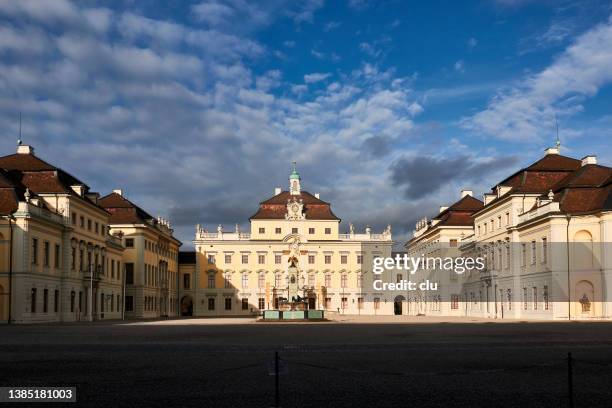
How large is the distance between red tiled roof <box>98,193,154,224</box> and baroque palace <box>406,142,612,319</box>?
3206 cm

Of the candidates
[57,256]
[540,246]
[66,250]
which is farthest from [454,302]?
[57,256]

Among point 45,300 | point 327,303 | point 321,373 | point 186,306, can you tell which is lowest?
point 186,306

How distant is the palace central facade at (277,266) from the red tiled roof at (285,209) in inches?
5.0

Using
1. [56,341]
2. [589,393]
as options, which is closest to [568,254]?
[56,341]

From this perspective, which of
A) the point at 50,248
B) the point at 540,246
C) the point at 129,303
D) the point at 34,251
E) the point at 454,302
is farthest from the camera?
the point at 454,302

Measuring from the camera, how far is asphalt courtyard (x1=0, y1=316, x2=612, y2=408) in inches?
453

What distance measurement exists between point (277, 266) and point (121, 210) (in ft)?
85.3

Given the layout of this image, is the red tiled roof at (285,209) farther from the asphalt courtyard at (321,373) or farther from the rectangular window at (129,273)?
the asphalt courtyard at (321,373)

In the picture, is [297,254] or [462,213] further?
[297,254]

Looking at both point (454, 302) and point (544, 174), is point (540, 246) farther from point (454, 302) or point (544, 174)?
point (454, 302)

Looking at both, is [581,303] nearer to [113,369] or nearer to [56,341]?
[56,341]

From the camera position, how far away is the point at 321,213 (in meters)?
95.2

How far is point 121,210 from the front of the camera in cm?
7394

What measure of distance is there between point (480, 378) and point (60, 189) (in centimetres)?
4362
